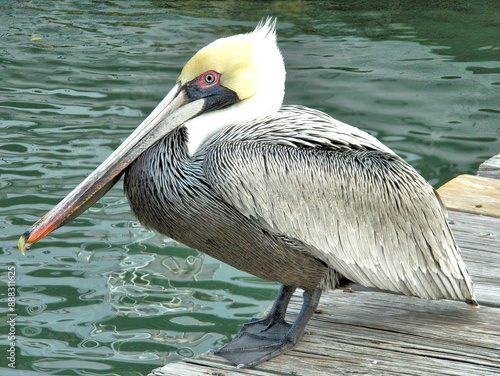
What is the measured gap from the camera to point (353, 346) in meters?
3.11

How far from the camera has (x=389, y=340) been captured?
3139 millimetres

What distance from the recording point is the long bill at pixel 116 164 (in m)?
3.09

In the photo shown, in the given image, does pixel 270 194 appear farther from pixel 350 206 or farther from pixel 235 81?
pixel 235 81

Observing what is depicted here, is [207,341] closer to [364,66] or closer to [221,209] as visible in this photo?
[221,209]

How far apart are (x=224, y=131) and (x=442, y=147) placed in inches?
153

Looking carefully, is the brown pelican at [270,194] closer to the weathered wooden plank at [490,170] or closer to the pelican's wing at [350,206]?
the pelican's wing at [350,206]

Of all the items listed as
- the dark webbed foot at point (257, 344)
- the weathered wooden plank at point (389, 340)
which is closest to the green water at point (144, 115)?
the dark webbed foot at point (257, 344)

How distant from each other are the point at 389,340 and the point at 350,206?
519mm

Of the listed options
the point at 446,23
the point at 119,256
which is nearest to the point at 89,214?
the point at 119,256

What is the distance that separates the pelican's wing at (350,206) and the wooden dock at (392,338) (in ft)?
0.48

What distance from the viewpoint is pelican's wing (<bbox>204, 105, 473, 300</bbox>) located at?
9.72ft

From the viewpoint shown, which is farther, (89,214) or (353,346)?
(89,214)

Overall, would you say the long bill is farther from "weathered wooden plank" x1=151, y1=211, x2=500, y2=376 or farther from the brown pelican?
"weathered wooden plank" x1=151, y1=211, x2=500, y2=376

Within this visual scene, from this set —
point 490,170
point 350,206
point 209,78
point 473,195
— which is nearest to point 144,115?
point 490,170
